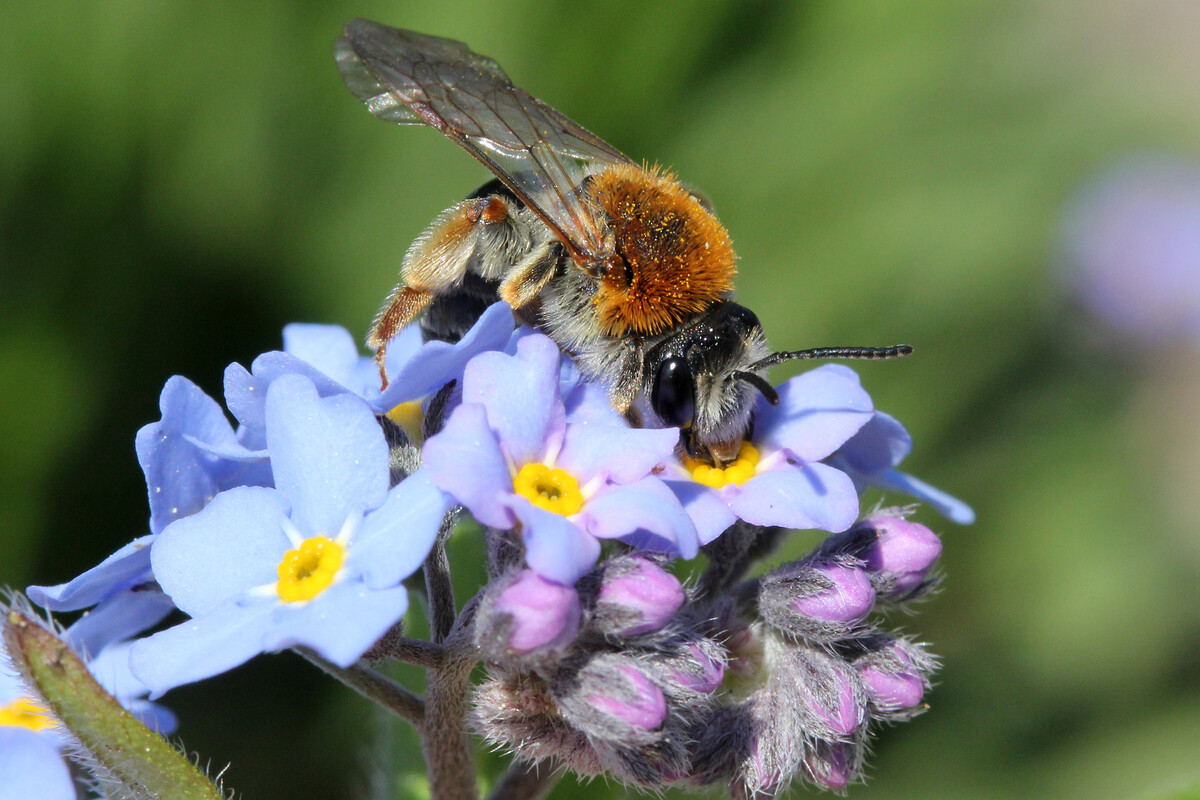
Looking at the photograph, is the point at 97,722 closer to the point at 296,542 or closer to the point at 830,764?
the point at 296,542

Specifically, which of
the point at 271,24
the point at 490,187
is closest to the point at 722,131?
the point at 271,24

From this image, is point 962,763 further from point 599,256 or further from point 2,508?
point 2,508

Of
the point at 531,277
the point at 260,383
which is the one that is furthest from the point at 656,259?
the point at 260,383

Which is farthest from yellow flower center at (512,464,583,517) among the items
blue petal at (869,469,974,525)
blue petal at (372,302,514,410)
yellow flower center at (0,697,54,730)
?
yellow flower center at (0,697,54,730)

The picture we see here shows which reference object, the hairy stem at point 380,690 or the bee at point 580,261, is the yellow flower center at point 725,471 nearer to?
the bee at point 580,261

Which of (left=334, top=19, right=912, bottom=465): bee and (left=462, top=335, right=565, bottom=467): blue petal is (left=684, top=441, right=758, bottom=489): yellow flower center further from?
(left=462, top=335, right=565, bottom=467): blue petal

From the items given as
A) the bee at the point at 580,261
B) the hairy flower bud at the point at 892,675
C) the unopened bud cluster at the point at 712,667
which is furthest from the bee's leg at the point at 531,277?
the hairy flower bud at the point at 892,675
